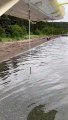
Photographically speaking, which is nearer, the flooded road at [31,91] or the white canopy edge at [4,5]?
the flooded road at [31,91]

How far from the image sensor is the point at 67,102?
24.1ft

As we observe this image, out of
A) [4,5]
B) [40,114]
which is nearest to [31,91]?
[40,114]

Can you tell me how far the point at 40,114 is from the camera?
21.1 feet

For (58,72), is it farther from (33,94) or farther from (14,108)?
(14,108)

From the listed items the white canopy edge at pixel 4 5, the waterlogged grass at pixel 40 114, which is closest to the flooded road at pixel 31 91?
the waterlogged grass at pixel 40 114

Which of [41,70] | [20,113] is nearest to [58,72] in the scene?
[41,70]

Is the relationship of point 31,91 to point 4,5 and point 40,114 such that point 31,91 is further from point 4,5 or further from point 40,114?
point 4,5

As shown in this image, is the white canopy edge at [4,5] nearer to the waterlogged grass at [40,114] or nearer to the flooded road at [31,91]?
the flooded road at [31,91]

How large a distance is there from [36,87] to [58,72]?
291 centimetres

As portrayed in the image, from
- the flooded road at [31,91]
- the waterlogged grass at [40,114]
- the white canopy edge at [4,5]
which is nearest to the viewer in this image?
the waterlogged grass at [40,114]

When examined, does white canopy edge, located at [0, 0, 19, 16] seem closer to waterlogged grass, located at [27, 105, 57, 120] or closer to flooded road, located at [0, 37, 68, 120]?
flooded road, located at [0, 37, 68, 120]

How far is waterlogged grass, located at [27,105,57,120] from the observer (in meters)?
6.17

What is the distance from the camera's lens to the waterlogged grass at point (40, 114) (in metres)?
6.17

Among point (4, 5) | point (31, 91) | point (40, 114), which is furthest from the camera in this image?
point (4, 5)
